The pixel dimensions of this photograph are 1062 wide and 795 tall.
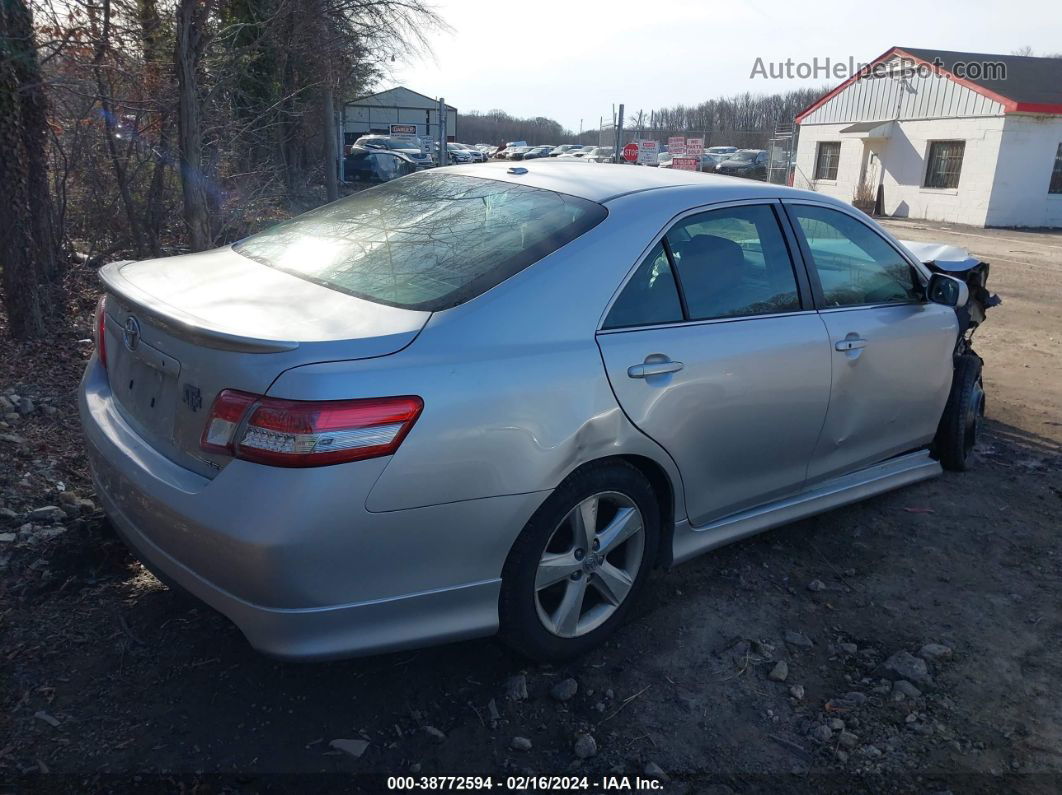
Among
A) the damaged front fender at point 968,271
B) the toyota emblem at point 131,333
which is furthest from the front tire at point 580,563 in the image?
the damaged front fender at point 968,271

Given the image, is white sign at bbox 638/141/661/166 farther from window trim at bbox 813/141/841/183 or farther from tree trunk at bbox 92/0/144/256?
window trim at bbox 813/141/841/183

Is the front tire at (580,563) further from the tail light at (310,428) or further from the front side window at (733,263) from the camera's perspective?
the front side window at (733,263)

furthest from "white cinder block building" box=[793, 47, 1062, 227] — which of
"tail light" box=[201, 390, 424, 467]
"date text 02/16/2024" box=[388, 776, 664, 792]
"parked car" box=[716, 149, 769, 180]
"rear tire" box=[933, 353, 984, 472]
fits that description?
"tail light" box=[201, 390, 424, 467]

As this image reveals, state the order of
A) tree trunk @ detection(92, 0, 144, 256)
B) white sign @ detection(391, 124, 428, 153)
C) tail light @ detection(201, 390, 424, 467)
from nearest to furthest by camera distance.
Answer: tail light @ detection(201, 390, 424, 467) → tree trunk @ detection(92, 0, 144, 256) → white sign @ detection(391, 124, 428, 153)

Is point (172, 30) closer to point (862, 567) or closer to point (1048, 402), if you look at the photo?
point (862, 567)

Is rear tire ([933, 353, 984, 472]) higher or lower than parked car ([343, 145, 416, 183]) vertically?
lower

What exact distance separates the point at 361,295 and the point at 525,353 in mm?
587

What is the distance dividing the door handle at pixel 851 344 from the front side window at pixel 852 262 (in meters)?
0.17

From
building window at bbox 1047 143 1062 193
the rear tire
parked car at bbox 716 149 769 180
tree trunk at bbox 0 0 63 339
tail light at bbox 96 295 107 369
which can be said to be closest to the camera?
tail light at bbox 96 295 107 369

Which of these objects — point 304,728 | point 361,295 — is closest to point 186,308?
point 361,295

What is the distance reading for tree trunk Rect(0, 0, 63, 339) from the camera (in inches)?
224

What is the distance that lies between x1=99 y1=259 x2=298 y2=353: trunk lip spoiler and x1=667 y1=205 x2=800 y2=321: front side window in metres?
1.58

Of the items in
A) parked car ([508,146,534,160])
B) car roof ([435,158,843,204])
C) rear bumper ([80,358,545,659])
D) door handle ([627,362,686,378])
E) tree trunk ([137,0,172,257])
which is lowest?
rear bumper ([80,358,545,659])

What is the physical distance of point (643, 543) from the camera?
3068mm
